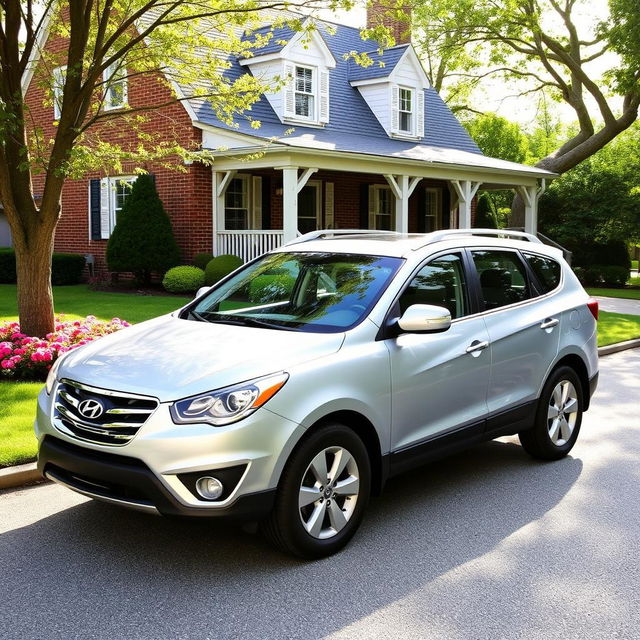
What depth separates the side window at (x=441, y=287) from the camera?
5.27m

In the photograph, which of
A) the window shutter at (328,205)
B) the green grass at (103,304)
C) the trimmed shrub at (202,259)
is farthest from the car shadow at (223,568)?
the window shutter at (328,205)

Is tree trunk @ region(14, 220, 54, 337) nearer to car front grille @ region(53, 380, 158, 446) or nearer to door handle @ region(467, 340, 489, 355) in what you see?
car front grille @ region(53, 380, 158, 446)

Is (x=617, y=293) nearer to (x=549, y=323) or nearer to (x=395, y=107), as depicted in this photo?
(x=395, y=107)

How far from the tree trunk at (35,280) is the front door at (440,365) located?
5.91m

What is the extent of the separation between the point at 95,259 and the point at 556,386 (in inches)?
742

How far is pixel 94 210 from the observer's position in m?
23.1

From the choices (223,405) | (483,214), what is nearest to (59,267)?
(483,214)

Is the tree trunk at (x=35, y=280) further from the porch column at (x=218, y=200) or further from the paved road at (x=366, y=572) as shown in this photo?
the porch column at (x=218, y=200)

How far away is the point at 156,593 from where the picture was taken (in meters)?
4.02

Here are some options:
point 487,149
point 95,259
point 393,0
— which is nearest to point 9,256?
point 95,259

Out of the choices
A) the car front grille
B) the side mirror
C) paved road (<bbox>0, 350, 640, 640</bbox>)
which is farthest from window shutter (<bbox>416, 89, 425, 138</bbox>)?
the car front grille

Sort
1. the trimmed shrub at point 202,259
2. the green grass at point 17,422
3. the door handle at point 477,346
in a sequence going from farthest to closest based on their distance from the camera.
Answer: the trimmed shrub at point 202,259, the green grass at point 17,422, the door handle at point 477,346

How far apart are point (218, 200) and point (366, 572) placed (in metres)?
17.0

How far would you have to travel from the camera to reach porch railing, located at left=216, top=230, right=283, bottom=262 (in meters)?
19.5
